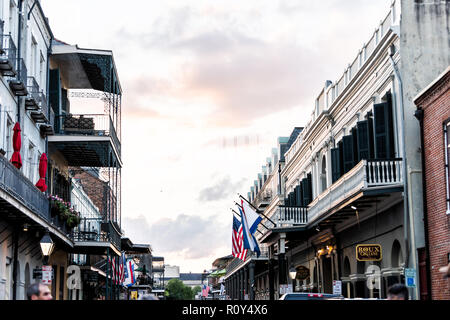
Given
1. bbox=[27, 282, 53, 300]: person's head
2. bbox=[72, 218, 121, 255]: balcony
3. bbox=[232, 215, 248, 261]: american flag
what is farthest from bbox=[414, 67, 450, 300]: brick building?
bbox=[27, 282, 53, 300]: person's head

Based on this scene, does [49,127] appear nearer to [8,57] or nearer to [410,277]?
[8,57]

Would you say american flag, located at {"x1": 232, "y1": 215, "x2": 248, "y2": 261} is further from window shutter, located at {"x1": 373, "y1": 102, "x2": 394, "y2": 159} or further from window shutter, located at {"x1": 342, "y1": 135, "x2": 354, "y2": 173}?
window shutter, located at {"x1": 373, "y1": 102, "x2": 394, "y2": 159}

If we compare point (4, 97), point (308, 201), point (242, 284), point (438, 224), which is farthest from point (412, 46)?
point (242, 284)

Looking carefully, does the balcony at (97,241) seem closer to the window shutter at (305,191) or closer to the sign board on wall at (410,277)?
the window shutter at (305,191)

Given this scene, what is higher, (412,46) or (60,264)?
(412,46)

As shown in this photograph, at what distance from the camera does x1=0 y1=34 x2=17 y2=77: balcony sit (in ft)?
65.2

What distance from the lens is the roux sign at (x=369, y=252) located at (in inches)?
957

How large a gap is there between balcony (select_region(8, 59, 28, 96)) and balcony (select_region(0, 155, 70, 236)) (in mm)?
2844

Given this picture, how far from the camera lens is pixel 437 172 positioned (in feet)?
70.5

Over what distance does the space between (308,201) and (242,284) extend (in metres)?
36.7

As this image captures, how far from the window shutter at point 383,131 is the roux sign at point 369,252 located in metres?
2.89

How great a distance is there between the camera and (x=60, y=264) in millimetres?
31672
